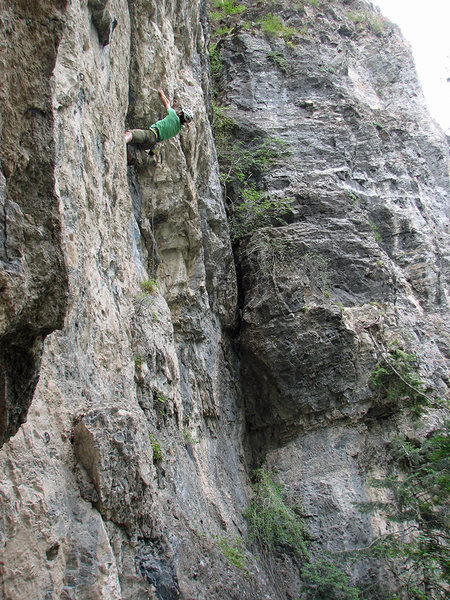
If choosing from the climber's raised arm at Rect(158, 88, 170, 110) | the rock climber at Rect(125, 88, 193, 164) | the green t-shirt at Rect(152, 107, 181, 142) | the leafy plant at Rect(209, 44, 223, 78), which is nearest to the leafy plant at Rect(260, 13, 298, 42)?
the leafy plant at Rect(209, 44, 223, 78)

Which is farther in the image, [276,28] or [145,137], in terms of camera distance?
[276,28]

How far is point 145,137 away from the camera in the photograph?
6.93 metres

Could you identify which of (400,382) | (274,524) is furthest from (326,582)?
(400,382)

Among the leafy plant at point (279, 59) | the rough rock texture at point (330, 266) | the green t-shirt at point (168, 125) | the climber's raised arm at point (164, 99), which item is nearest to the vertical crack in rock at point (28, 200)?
the green t-shirt at point (168, 125)

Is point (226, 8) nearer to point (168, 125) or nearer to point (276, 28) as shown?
point (276, 28)

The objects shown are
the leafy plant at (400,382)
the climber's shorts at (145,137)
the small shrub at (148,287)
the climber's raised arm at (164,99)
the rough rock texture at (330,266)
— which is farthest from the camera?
the rough rock texture at (330,266)

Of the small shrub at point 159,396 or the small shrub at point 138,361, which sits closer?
the small shrub at point 138,361

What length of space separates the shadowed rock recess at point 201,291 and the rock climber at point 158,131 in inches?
14.5

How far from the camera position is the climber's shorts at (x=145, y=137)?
22.5 feet

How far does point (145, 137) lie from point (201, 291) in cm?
279

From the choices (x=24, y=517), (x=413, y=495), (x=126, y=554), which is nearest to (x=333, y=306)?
(x=413, y=495)

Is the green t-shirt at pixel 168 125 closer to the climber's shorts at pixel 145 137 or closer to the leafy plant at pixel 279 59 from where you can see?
the climber's shorts at pixel 145 137

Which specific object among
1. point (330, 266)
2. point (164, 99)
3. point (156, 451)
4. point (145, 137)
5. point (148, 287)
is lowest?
point (156, 451)

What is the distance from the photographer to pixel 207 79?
11.2 m
